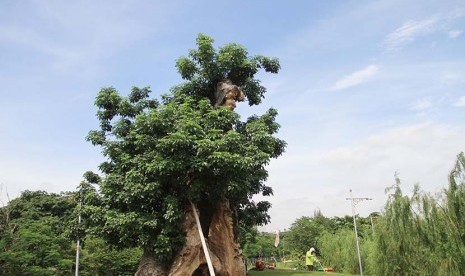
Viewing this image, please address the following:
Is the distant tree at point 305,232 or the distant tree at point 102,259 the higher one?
the distant tree at point 305,232

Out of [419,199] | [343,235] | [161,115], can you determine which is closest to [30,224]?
[161,115]

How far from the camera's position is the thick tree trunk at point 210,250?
10.3 metres

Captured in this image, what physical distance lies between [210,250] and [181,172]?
229 centimetres

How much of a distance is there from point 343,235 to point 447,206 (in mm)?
15530

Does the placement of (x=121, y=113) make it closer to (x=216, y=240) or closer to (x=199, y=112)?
(x=199, y=112)

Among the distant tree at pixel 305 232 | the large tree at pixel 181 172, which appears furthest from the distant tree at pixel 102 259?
the distant tree at pixel 305 232

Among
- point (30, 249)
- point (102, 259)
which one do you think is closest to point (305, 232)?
point (102, 259)

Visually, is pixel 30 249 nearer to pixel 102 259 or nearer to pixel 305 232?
pixel 102 259

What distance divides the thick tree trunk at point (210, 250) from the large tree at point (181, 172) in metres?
0.03

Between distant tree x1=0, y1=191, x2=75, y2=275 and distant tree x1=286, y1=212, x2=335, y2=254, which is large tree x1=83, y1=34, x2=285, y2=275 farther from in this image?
distant tree x1=286, y1=212, x2=335, y2=254

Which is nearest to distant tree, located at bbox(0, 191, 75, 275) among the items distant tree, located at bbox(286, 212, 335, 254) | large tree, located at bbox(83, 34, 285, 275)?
large tree, located at bbox(83, 34, 285, 275)

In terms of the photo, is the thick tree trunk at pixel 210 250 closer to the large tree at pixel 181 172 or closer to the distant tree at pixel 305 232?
the large tree at pixel 181 172

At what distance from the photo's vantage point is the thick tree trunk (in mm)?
10320

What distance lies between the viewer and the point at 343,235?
26.9m
